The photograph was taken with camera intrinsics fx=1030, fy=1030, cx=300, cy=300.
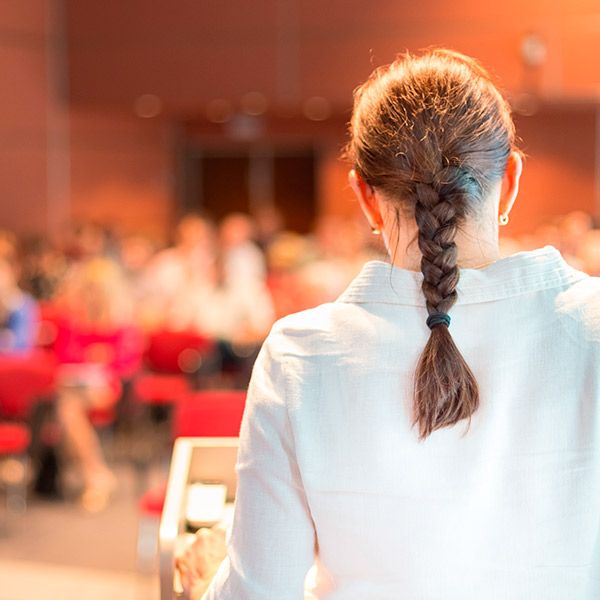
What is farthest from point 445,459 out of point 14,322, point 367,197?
point 14,322

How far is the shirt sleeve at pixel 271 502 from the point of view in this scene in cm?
134

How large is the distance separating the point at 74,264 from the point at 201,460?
8129mm

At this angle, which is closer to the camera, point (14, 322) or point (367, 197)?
point (367, 197)

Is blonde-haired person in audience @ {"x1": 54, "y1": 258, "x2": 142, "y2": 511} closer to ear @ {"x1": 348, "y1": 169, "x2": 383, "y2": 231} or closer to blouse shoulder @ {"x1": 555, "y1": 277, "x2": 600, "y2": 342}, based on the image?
ear @ {"x1": 348, "y1": 169, "x2": 383, "y2": 231}

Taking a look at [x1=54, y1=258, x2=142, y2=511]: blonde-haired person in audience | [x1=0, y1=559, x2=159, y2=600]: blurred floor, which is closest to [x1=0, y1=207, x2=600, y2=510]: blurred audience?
[x1=54, y1=258, x2=142, y2=511]: blonde-haired person in audience

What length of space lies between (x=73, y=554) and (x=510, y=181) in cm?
479

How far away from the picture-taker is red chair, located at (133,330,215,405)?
23.8ft

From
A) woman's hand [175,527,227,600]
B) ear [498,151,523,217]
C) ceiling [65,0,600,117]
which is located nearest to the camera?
ear [498,151,523,217]

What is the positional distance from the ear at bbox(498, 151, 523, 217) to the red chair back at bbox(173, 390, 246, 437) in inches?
84.6

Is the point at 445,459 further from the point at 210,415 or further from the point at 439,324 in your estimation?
the point at 210,415

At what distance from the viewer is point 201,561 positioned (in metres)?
1.80

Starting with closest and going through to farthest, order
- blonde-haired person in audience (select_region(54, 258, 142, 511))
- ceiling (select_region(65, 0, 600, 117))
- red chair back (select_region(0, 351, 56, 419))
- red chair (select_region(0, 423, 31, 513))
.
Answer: red chair (select_region(0, 423, 31, 513)), red chair back (select_region(0, 351, 56, 419)), blonde-haired person in audience (select_region(54, 258, 142, 511)), ceiling (select_region(65, 0, 600, 117))

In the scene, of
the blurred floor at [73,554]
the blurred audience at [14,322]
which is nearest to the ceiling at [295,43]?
the blurred audience at [14,322]

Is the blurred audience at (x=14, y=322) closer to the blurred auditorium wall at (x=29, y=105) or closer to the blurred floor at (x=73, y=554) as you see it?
the blurred floor at (x=73, y=554)
